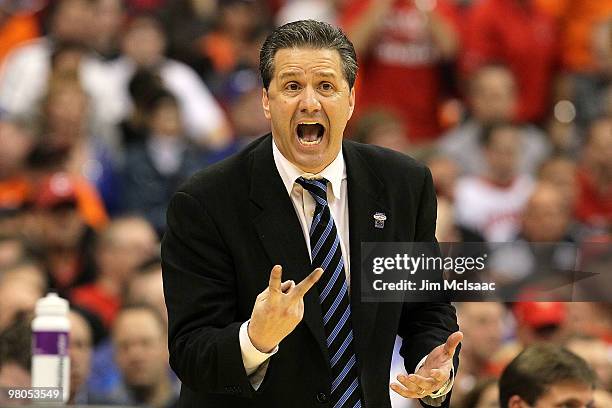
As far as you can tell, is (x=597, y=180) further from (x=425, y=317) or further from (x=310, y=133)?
(x=310, y=133)

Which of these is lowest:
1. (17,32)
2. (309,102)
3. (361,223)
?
(361,223)

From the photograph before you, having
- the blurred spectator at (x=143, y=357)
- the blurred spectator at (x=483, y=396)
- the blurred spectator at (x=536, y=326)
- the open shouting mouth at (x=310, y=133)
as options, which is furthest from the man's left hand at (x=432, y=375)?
the blurred spectator at (x=143, y=357)

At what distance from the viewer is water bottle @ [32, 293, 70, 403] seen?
12.2ft

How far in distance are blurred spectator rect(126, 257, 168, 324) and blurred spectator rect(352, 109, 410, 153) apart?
179 centimetres

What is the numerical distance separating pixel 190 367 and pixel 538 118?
632 cm

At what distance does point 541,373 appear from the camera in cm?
399

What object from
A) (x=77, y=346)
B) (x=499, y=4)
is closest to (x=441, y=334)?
(x=77, y=346)

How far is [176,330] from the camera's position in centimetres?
323

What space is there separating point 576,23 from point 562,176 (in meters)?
1.62

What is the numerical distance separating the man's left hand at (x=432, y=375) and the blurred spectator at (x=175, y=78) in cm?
526

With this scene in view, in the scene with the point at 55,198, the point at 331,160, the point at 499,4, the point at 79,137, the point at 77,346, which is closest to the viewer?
the point at 331,160

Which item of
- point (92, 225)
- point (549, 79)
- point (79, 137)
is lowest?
point (92, 225)

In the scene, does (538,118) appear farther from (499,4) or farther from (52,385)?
(52,385)

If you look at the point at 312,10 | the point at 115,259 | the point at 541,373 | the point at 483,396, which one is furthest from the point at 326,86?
the point at 312,10
